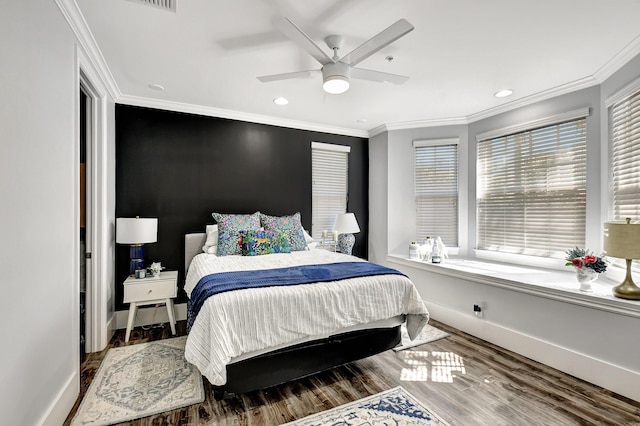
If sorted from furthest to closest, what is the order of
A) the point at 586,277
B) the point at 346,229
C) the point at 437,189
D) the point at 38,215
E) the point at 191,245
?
Result: the point at 437,189, the point at 346,229, the point at 191,245, the point at 586,277, the point at 38,215

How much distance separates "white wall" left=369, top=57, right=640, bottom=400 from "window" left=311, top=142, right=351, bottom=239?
60 centimetres

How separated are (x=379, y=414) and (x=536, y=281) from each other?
1966 millimetres

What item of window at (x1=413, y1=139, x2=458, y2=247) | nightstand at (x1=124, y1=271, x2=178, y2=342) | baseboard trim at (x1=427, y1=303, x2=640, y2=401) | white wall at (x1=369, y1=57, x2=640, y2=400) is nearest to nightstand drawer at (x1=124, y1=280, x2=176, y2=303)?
nightstand at (x1=124, y1=271, x2=178, y2=342)

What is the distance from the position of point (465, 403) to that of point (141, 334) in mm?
3108

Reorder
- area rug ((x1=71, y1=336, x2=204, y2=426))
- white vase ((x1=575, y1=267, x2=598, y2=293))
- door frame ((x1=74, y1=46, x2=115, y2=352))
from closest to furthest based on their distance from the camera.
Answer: area rug ((x1=71, y1=336, x2=204, y2=426))
white vase ((x1=575, y1=267, x2=598, y2=293))
door frame ((x1=74, y1=46, x2=115, y2=352))

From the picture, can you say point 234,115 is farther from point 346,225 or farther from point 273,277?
point 273,277

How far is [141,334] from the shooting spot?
3203 millimetres

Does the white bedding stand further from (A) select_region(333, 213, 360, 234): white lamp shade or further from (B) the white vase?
(A) select_region(333, 213, 360, 234): white lamp shade

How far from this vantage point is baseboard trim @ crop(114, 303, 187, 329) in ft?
10.9

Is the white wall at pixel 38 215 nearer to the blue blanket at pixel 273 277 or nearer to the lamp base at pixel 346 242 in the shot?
the blue blanket at pixel 273 277

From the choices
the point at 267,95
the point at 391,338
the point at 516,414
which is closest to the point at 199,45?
the point at 267,95

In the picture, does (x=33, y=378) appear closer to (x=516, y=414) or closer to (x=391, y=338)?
(x=391, y=338)

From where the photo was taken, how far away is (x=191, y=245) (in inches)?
142

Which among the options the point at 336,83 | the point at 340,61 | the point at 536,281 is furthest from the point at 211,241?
the point at 536,281
